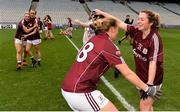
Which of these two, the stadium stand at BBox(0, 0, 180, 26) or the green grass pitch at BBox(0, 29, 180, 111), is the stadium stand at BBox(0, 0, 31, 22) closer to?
the stadium stand at BBox(0, 0, 180, 26)

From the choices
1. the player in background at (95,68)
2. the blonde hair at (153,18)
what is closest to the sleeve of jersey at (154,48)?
the blonde hair at (153,18)

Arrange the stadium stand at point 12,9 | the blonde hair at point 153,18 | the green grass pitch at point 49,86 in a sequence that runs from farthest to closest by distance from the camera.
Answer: the stadium stand at point 12,9
the green grass pitch at point 49,86
the blonde hair at point 153,18

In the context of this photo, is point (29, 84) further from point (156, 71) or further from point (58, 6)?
point (58, 6)

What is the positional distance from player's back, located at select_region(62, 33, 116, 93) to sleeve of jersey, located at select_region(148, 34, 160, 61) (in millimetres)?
1604

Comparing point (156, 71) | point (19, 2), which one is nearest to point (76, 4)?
point (19, 2)

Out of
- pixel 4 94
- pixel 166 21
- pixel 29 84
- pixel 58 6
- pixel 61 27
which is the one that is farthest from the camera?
pixel 58 6

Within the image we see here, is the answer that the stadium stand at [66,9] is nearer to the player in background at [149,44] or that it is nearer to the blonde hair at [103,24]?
the player in background at [149,44]

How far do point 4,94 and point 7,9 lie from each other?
38973mm

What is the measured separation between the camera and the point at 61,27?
40281 millimetres

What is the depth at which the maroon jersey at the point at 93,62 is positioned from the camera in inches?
197

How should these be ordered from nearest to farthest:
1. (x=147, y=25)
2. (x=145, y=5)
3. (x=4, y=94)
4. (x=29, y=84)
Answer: (x=147, y=25), (x=4, y=94), (x=29, y=84), (x=145, y=5)

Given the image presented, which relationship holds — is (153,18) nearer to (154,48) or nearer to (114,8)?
(154,48)

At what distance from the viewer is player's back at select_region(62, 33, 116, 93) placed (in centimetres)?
500

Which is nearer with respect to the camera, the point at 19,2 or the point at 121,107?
the point at 121,107
